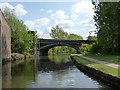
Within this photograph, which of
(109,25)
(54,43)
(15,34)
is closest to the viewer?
(109,25)

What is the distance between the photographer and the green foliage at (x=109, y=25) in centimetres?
5281

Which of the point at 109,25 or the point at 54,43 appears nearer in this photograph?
the point at 109,25

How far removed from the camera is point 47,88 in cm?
2195

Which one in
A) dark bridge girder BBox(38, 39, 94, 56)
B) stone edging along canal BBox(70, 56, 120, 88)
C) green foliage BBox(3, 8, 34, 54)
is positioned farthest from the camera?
dark bridge girder BBox(38, 39, 94, 56)

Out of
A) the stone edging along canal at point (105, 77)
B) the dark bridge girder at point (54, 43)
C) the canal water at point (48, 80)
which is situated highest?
the dark bridge girder at point (54, 43)

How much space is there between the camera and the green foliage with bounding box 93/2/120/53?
173 ft

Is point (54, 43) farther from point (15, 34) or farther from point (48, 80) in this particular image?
point (48, 80)

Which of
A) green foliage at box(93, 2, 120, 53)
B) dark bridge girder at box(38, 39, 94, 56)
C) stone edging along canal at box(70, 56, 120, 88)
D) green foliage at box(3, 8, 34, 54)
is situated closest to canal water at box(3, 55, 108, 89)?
stone edging along canal at box(70, 56, 120, 88)

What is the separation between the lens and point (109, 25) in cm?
5466

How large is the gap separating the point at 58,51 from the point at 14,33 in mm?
72254

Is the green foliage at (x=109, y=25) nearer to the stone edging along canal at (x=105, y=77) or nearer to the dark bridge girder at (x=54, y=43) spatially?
the stone edging along canal at (x=105, y=77)

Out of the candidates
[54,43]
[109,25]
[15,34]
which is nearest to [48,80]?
[109,25]

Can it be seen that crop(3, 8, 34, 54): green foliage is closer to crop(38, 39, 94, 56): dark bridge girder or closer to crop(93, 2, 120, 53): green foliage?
crop(93, 2, 120, 53): green foliage

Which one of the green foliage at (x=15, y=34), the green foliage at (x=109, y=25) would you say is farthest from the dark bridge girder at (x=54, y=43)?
the green foliage at (x=109, y=25)
